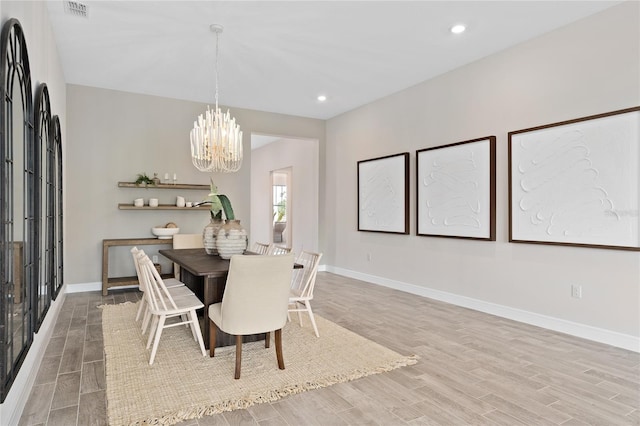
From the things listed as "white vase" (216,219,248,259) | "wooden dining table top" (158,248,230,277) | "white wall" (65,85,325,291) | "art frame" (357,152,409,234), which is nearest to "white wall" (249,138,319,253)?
"art frame" (357,152,409,234)

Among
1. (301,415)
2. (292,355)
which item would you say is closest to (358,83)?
(292,355)

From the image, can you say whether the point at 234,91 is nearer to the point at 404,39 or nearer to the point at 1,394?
the point at 404,39

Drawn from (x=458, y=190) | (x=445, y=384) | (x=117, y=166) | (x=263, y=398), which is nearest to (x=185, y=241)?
(x=117, y=166)

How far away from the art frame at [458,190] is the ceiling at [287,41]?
1070 millimetres

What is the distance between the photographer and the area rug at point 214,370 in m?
2.25

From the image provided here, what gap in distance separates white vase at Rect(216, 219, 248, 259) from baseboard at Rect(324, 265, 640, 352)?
284 centimetres

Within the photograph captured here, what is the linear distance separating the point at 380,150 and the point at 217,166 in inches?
111

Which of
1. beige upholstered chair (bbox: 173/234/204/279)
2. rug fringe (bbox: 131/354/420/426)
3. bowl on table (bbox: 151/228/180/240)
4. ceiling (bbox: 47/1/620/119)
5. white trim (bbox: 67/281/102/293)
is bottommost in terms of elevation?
rug fringe (bbox: 131/354/420/426)

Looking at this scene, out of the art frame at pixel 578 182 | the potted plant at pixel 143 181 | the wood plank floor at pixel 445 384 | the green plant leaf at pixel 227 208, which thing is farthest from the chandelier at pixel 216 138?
the art frame at pixel 578 182

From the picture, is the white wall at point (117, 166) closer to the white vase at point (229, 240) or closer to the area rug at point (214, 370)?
the area rug at point (214, 370)

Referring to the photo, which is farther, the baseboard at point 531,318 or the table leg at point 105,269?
the table leg at point 105,269

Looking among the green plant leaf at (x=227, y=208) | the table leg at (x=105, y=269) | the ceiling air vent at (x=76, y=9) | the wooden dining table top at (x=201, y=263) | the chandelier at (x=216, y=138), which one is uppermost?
the ceiling air vent at (x=76, y=9)

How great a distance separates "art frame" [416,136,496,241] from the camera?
4438 mm

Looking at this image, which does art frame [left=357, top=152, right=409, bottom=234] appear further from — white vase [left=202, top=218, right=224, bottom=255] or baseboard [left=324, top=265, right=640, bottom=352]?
white vase [left=202, top=218, right=224, bottom=255]
